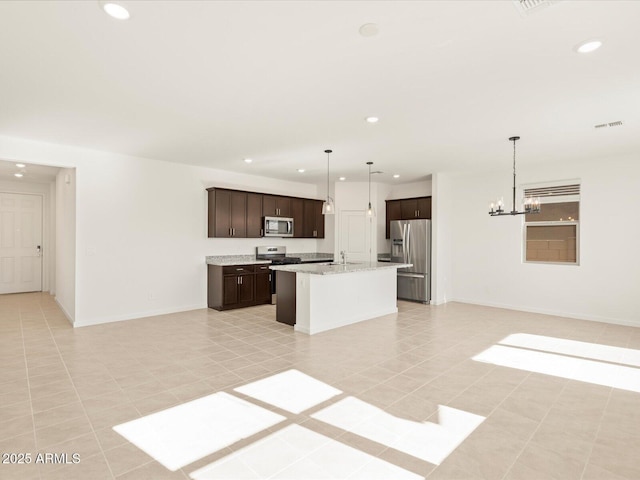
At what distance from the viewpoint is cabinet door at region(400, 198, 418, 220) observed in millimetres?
8047

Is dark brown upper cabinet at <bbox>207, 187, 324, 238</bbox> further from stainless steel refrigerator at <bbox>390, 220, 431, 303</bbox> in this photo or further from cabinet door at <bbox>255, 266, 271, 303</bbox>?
stainless steel refrigerator at <bbox>390, 220, 431, 303</bbox>

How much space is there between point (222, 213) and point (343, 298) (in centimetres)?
294

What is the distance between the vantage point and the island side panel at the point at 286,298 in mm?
5449

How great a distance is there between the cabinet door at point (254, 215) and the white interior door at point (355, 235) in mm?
2113

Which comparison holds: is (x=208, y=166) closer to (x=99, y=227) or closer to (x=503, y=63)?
(x=99, y=227)

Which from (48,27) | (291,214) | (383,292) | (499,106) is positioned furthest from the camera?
(291,214)

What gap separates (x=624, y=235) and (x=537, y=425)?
476 centimetres

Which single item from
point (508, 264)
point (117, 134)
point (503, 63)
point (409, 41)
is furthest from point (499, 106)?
point (117, 134)

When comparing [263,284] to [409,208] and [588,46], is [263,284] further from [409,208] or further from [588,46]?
[588,46]

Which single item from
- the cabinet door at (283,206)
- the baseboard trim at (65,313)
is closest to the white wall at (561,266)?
the cabinet door at (283,206)

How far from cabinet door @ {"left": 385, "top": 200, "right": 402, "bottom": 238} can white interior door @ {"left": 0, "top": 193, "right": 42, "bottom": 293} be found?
28.0ft

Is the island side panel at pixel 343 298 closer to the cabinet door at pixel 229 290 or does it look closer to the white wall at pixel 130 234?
the cabinet door at pixel 229 290

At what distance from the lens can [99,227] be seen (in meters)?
5.57

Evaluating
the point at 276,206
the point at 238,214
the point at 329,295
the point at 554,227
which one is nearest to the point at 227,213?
the point at 238,214
